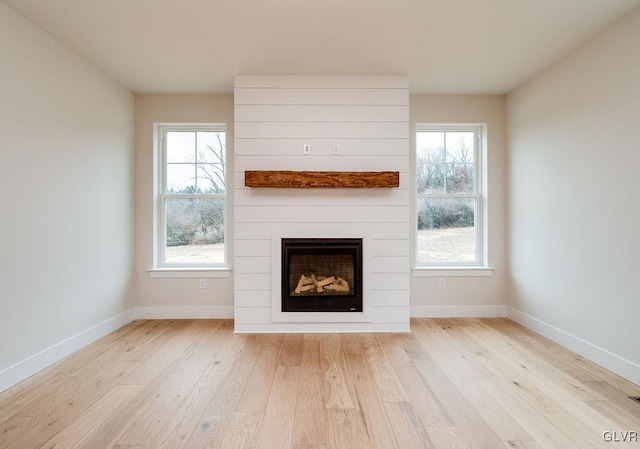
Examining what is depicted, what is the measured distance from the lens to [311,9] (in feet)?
7.39

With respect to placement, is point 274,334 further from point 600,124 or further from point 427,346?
point 600,124

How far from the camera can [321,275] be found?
3348 millimetres

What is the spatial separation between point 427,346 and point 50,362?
10.00 feet

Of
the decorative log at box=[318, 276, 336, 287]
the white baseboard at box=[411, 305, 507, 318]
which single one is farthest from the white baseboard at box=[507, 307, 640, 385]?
the decorative log at box=[318, 276, 336, 287]

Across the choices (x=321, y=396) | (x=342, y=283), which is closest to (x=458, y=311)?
(x=342, y=283)

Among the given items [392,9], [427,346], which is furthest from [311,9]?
[427,346]

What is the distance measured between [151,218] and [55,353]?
5.33ft

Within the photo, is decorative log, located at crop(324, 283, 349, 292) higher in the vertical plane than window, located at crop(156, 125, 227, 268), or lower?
lower

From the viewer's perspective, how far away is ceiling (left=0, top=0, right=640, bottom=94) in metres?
2.24

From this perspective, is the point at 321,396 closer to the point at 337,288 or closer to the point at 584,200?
the point at 337,288

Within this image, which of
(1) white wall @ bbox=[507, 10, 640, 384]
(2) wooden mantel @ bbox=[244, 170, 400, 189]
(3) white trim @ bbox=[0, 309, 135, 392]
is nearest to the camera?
(3) white trim @ bbox=[0, 309, 135, 392]

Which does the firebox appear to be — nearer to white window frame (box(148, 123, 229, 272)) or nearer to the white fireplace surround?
the white fireplace surround

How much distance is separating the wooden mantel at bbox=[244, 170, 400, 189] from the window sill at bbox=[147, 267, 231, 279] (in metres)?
1.18

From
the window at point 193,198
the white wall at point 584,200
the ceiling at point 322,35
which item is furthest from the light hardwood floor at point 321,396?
the ceiling at point 322,35
